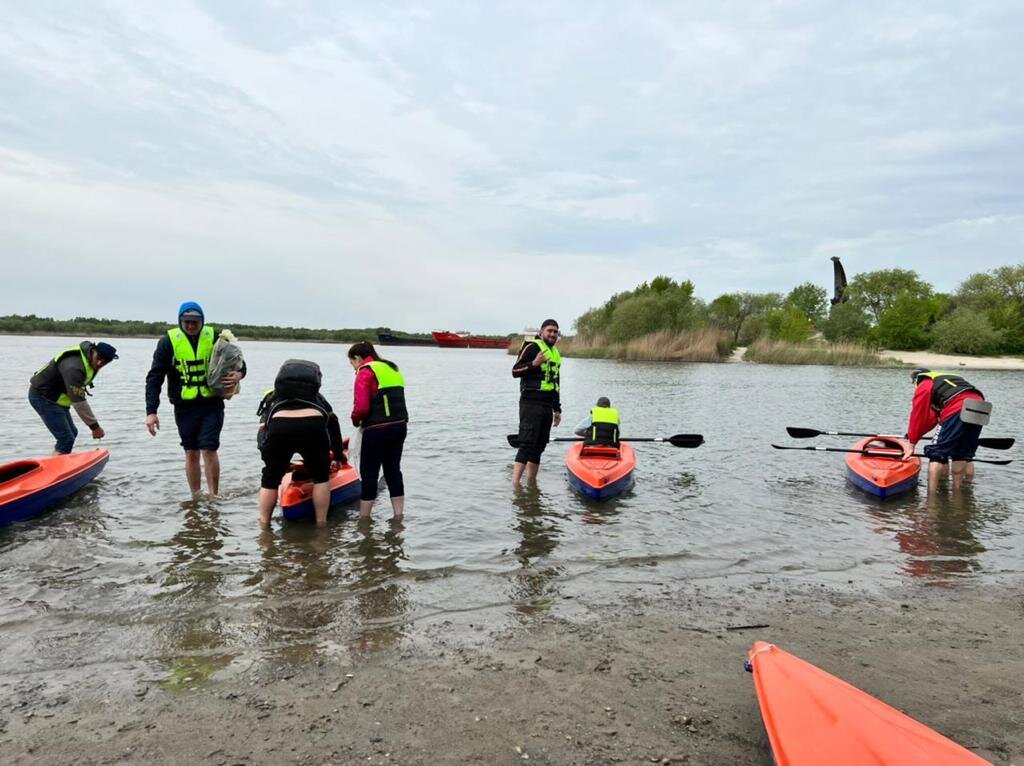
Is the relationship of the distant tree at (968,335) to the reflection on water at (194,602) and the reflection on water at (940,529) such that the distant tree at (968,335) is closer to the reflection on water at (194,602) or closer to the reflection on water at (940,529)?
the reflection on water at (940,529)

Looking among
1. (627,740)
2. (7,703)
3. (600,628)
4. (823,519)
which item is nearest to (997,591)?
(823,519)

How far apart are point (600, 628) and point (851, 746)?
1923mm

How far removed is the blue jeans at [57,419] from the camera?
7.80m

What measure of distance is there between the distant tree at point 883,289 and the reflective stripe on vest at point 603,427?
228 feet

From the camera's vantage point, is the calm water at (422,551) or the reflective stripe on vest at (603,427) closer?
the calm water at (422,551)

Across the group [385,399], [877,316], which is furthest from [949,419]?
[877,316]

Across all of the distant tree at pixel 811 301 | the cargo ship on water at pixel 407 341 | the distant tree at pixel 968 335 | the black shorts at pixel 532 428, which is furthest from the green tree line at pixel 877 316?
the black shorts at pixel 532 428

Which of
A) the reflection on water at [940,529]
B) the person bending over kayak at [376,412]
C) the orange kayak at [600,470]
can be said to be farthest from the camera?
the orange kayak at [600,470]

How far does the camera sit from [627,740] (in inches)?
119

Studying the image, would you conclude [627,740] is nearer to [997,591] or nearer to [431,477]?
[997,591]

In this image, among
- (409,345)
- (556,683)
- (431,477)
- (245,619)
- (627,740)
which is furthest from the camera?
(409,345)

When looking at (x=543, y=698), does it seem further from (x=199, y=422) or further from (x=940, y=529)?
(x=940, y=529)

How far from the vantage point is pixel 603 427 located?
9.20 m

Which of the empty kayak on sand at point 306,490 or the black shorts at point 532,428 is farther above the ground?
the black shorts at point 532,428
